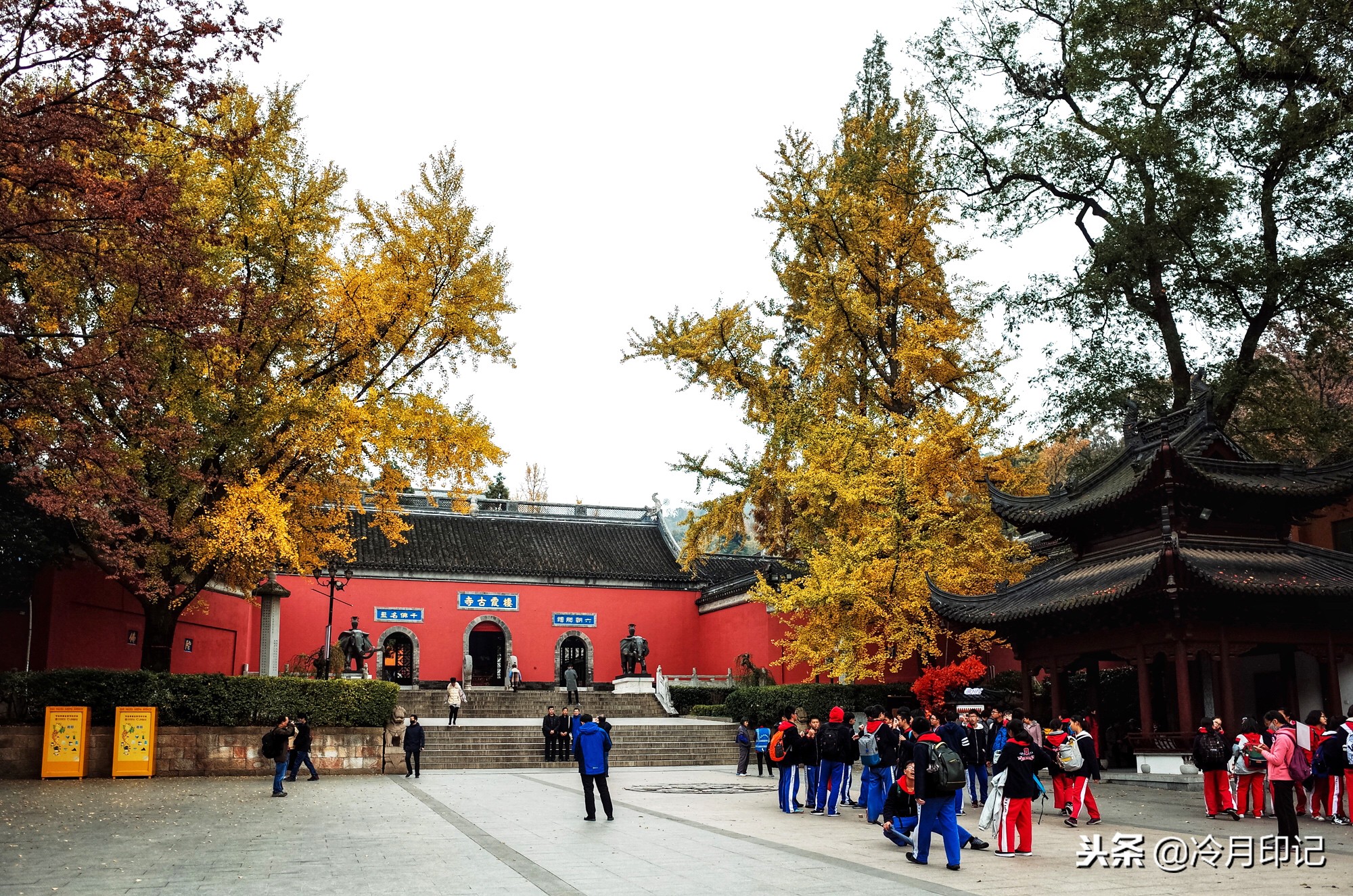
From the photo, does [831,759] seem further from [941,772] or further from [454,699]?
[454,699]

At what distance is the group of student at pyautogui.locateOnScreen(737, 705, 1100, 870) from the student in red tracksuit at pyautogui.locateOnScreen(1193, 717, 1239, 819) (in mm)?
1235

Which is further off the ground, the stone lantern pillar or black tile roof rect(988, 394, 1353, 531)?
black tile roof rect(988, 394, 1353, 531)

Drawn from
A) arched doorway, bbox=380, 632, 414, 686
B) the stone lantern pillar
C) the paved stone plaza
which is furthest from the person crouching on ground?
arched doorway, bbox=380, 632, 414, 686

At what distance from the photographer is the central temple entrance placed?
3138cm

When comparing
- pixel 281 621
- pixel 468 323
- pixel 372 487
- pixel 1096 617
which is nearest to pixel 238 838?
pixel 372 487

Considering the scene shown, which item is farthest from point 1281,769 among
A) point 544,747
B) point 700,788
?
point 544,747

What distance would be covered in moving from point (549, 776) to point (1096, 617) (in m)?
9.20

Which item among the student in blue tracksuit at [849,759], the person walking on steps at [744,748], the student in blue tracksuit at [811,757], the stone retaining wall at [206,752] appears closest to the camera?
the student in blue tracksuit at [849,759]

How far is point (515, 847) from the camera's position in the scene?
916cm

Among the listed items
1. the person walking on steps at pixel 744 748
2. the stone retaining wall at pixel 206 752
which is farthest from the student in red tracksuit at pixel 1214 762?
the stone retaining wall at pixel 206 752

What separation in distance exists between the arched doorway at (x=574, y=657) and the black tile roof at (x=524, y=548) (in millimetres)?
1961

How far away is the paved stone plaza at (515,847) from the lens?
7.34 metres

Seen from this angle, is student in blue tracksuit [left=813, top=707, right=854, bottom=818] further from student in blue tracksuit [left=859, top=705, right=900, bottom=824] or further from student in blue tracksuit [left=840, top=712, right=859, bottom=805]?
student in blue tracksuit [left=859, top=705, right=900, bottom=824]

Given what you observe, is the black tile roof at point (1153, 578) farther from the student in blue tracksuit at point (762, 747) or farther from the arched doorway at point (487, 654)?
the arched doorway at point (487, 654)
